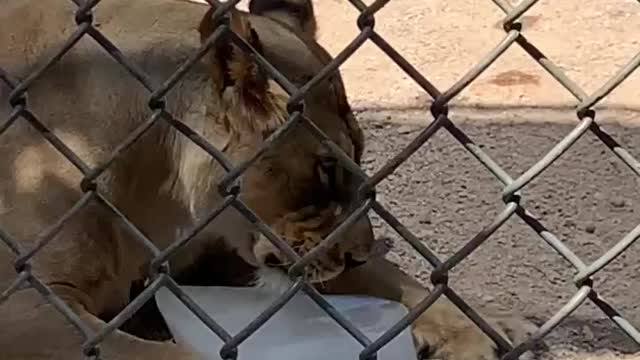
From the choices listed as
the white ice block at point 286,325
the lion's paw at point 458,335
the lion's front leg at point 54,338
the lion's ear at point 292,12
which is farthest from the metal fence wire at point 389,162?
the lion's ear at point 292,12

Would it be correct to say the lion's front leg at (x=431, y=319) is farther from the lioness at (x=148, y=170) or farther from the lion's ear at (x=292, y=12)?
the lion's ear at (x=292, y=12)

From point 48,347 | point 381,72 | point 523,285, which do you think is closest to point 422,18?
point 381,72

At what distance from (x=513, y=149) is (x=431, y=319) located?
69cm

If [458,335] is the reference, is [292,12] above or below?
above

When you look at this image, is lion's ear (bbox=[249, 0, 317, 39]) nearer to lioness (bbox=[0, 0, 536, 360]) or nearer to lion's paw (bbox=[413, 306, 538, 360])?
lioness (bbox=[0, 0, 536, 360])

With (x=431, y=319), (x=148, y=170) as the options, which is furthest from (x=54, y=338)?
(x=431, y=319)

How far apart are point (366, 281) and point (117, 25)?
0.57 metres

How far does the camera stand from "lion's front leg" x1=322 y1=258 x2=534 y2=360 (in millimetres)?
2412

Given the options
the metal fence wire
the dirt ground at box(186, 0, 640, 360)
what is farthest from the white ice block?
the metal fence wire

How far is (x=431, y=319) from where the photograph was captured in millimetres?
2473

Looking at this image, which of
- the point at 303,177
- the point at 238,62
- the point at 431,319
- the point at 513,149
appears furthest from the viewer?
the point at 513,149

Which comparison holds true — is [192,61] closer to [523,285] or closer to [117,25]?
[117,25]

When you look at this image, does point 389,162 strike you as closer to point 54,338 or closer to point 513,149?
point 54,338

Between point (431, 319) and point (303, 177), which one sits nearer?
point (303, 177)
